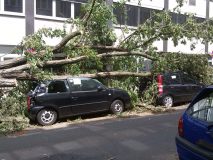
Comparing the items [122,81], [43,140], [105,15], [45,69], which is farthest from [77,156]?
[122,81]

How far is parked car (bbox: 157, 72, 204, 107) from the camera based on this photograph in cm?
1666

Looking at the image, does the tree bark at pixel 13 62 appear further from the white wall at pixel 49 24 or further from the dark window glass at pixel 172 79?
the white wall at pixel 49 24

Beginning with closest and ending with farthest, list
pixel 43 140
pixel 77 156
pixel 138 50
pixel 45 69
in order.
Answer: pixel 77 156 → pixel 43 140 → pixel 45 69 → pixel 138 50

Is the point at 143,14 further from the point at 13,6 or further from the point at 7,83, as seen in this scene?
the point at 7,83

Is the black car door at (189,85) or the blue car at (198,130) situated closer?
the blue car at (198,130)

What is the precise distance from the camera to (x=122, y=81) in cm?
1670

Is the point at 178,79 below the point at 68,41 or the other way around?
below

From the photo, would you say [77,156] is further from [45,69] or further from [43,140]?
[45,69]

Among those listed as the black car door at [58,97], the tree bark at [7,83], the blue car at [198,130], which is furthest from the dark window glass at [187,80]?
the blue car at [198,130]

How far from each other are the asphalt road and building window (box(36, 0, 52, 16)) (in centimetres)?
1039

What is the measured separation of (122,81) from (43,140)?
22.9 ft

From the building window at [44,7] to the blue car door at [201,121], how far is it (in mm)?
16244

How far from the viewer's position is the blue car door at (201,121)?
19.0ft

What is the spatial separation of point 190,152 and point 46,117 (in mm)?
7538
